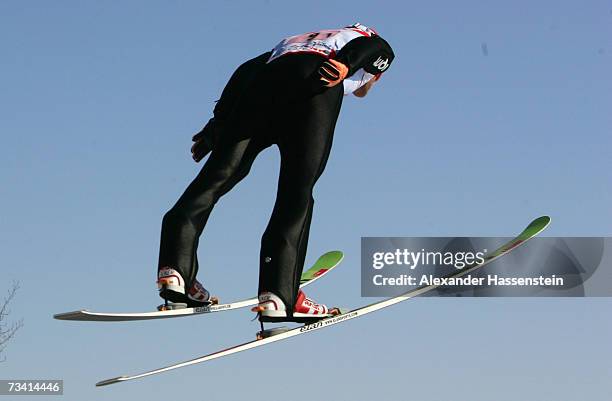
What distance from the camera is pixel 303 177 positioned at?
389 inches

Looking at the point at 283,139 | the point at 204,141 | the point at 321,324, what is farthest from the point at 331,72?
the point at 321,324

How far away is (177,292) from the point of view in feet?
33.9

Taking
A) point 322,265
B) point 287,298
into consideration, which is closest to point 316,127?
point 287,298

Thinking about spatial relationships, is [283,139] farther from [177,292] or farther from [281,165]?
[177,292]

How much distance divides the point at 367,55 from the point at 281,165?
1.45m

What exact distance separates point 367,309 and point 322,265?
319 cm

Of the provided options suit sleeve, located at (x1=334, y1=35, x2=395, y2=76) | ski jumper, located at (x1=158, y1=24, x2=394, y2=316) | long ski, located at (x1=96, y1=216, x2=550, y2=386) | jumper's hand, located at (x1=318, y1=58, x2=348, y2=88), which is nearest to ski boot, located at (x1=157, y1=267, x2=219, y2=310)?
ski jumper, located at (x1=158, y1=24, x2=394, y2=316)

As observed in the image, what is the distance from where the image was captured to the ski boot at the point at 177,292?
10266mm

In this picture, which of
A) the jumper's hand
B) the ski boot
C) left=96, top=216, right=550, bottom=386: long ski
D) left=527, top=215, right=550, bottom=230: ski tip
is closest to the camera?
the jumper's hand

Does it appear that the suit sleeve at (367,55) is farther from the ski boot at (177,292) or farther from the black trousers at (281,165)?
the ski boot at (177,292)

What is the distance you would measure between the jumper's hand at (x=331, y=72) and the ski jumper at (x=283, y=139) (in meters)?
0.13

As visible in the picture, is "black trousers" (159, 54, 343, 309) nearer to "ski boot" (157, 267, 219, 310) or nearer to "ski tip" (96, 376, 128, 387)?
"ski boot" (157, 267, 219, 310)

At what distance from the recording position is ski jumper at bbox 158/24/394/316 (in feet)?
32.3

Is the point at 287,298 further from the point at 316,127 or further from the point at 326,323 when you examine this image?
the point at 316,127
